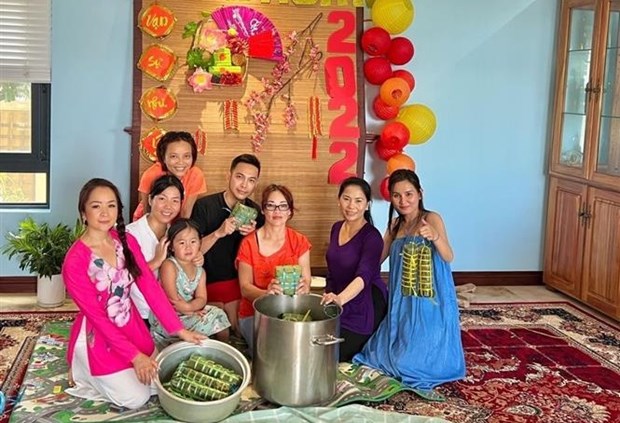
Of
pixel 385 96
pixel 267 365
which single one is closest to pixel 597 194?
pixel 385 96

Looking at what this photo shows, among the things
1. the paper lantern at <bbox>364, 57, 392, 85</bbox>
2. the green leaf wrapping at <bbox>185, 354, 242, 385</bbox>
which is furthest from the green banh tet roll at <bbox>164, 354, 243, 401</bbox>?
the paper lantern at <bbox>364, 57, 392, 85</bbox>

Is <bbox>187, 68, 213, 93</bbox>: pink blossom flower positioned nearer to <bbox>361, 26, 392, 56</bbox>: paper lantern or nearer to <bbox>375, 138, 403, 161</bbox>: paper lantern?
<bbox>361, 26, 392, 56</bbox>: paper lantern

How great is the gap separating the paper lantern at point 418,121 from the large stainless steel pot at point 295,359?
73.2 inches

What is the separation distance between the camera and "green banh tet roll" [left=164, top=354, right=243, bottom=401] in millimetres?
2955

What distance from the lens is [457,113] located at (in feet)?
16.9

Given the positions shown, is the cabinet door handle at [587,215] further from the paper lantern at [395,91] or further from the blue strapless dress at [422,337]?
the blue strapless dress at [422,337]

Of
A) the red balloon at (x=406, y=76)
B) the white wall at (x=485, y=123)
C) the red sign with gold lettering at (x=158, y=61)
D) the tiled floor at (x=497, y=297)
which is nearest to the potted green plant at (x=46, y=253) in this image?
the tiled floor at (x=497, y=297)

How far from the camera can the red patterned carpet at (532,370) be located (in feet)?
10.6

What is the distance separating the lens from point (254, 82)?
4785 millimetres

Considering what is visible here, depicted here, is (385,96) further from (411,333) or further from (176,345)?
(176,345)

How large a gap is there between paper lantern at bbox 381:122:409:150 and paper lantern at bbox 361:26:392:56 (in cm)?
45

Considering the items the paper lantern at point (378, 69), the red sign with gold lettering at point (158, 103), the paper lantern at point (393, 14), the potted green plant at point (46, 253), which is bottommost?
the potted green plant at point (46, 253)

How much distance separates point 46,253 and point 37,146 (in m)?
0.78

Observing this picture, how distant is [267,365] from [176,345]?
369 millimetres
